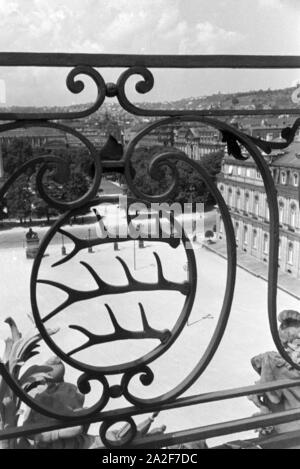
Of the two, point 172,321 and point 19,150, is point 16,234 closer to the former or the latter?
point 172,321

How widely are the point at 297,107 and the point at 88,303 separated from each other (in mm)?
9878

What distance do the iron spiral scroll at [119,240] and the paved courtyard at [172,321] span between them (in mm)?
4405

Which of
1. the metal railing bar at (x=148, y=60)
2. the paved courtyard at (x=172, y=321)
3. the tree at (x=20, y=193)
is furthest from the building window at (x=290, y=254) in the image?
the metal railing bar at (x=148, y=60)

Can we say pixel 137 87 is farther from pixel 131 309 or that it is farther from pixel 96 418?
pixel 131 309

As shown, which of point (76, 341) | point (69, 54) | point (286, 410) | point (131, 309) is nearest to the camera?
point (69, 54)

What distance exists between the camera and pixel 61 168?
0.77m

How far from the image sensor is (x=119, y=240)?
812 millimetres

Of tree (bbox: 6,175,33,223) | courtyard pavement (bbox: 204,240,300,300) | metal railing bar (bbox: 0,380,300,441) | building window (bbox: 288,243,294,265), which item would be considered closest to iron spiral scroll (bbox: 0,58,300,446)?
metal railing bar (bbox: 0,380,300,441)

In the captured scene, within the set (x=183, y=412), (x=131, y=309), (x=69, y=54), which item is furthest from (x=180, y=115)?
(x=131, y=309)

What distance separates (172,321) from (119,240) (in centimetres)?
870

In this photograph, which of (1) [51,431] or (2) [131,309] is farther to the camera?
(2) [131,309]

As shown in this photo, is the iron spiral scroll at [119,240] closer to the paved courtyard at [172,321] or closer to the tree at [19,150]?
the tree at [19,150]

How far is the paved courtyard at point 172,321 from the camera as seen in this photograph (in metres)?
6.58

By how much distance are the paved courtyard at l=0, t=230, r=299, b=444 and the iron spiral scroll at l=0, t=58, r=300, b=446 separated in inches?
173
